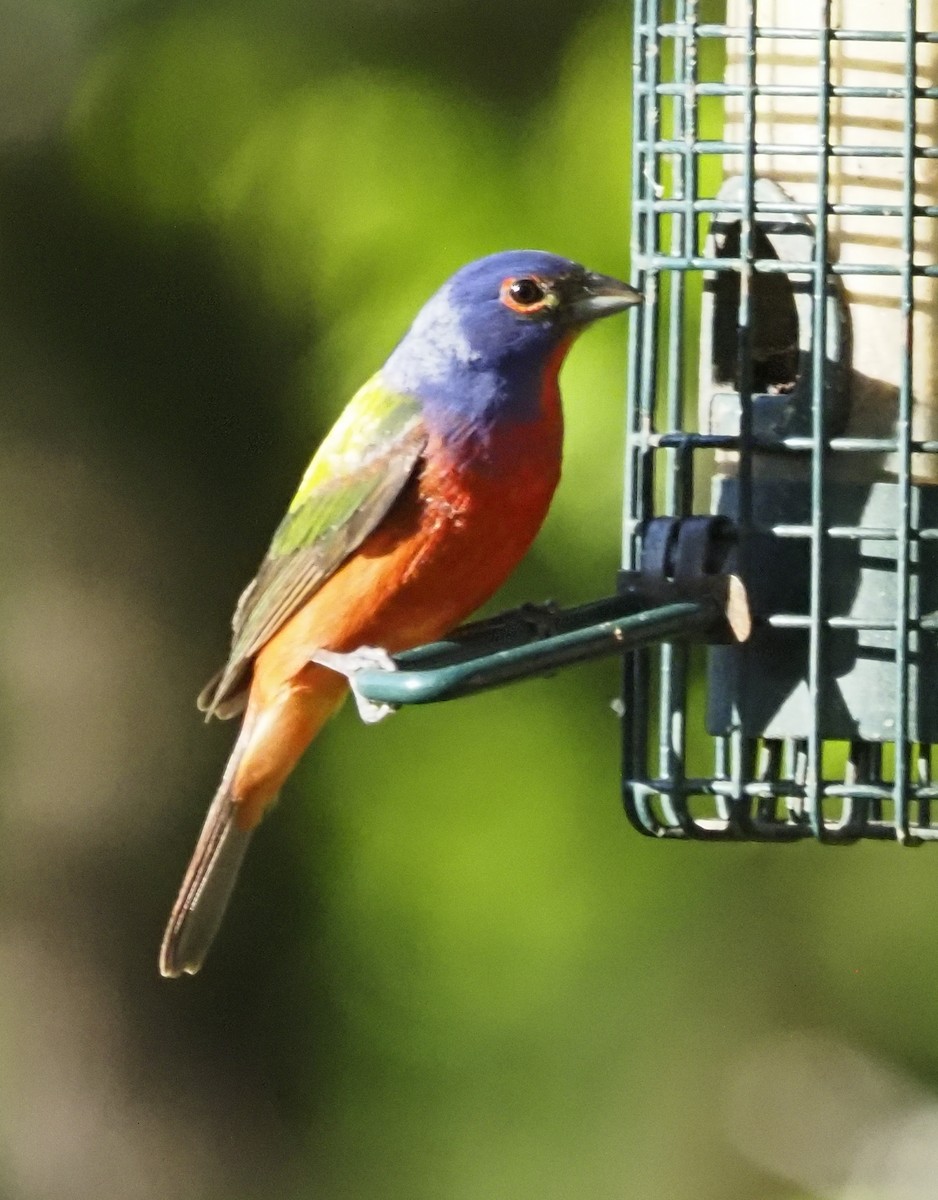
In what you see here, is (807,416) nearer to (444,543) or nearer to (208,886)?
(444,543)

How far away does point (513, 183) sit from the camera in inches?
223

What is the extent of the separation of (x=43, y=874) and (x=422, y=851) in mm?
1809

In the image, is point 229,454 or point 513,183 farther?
point 229,454

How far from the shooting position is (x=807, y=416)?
400cm

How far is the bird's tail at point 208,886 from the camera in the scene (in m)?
4.98

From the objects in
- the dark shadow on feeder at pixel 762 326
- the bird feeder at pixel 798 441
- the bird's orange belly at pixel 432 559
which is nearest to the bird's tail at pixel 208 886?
the bird's orange belly at pixel 432 559

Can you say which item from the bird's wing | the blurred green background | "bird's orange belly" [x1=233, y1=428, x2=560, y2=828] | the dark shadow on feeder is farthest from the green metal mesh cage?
the blurred green background

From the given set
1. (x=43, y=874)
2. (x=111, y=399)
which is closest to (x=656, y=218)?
(x=111, y=399)

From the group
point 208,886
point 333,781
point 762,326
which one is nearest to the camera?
point 762,326

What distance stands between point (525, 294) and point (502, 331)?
9 cm

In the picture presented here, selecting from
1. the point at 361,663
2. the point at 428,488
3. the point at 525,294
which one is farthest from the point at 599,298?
the point at 361,663

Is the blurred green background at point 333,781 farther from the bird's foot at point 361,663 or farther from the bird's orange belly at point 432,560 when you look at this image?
the bird's foot at point 361,663

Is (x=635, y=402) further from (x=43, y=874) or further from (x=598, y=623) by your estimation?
(x=43, y=874)

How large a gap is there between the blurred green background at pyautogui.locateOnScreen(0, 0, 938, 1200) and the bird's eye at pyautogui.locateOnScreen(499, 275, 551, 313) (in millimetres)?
893
